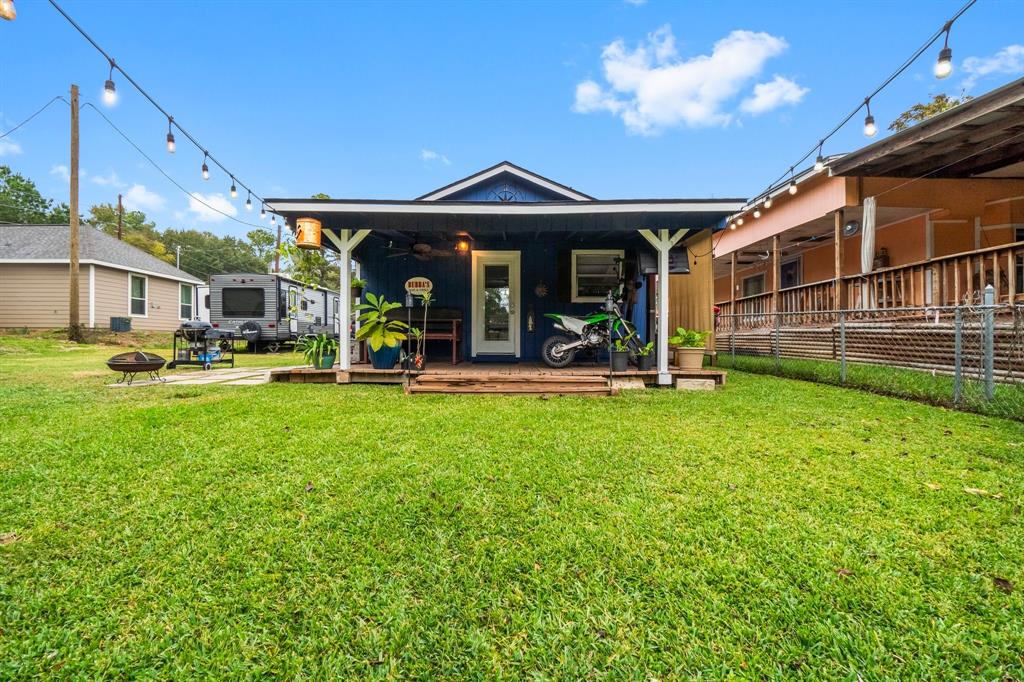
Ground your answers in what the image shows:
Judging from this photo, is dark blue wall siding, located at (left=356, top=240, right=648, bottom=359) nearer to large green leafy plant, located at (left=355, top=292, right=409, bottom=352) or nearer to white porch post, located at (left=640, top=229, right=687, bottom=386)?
white porch post, located at (left=640, top=229, right=687, bottom=386)

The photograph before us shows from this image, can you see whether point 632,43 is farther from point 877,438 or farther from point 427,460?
point 427,460

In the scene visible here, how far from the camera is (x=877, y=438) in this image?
3225 mm

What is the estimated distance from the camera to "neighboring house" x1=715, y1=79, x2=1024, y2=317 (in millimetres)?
5758

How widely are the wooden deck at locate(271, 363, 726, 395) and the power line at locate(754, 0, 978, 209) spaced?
15.3 ft

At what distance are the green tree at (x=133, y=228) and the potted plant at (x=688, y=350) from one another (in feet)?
98.8

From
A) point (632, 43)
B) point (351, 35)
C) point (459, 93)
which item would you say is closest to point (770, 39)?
point (632, 43)

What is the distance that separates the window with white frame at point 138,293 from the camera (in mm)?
15810

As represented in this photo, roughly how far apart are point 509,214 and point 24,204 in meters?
37.1

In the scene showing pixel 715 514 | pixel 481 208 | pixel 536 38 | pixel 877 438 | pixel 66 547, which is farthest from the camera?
pixel 536 38

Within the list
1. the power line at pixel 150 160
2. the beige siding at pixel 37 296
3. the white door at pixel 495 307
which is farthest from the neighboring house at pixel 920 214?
the beige siding at pixel 37 296

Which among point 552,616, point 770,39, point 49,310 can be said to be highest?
point 770,39

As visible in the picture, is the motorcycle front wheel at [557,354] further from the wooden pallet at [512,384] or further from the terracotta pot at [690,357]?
the terracotta pot at [690,357]

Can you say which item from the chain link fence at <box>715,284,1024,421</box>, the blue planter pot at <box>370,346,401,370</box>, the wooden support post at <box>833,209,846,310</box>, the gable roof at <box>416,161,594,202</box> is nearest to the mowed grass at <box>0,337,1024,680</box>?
the chain link fence at <box>715,284,1024,421</box>

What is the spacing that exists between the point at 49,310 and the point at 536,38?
18.9 meters
